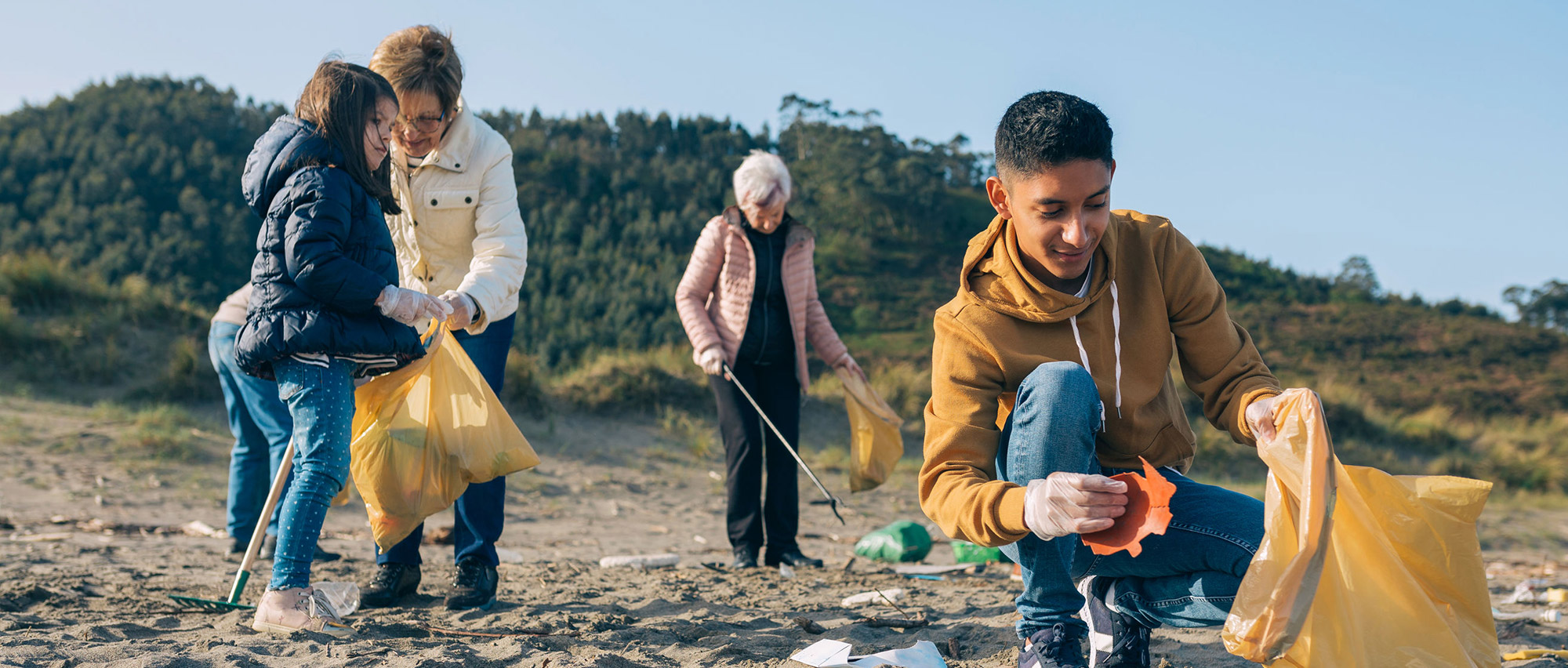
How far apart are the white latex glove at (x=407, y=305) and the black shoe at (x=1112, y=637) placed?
74.1 inches

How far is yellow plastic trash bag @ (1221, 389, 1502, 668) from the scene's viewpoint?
5.25ft

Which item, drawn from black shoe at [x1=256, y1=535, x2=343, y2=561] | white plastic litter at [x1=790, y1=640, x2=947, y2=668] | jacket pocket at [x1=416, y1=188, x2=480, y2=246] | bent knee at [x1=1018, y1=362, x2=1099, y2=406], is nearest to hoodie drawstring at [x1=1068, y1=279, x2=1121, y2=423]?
bent knee at [x1=1018, y1=362, x2=1099, y2=406]

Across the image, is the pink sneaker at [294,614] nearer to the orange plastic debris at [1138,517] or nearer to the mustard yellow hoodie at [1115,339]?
the mustard yellow hoodie at [1115,339]

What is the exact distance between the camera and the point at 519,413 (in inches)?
379

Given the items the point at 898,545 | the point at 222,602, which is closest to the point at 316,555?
the point at 222,602

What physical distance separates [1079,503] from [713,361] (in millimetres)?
2663

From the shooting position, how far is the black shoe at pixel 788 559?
4.20 meters

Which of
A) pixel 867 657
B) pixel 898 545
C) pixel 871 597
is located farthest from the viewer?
pixel 898 545

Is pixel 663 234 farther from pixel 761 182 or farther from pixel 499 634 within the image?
pixel 499 634

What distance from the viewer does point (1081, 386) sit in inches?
73.9

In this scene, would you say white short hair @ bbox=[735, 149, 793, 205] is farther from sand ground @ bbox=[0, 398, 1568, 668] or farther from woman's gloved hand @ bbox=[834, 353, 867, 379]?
sand ground @ bbox=[0, 398, 1568, 668]

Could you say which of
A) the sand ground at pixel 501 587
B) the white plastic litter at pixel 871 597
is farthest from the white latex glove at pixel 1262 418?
the white plastic litter at pixel 871 597

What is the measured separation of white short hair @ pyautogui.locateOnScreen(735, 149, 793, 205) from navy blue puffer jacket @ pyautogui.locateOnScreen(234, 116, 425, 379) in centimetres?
182

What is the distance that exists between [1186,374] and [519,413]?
829 centimetres
